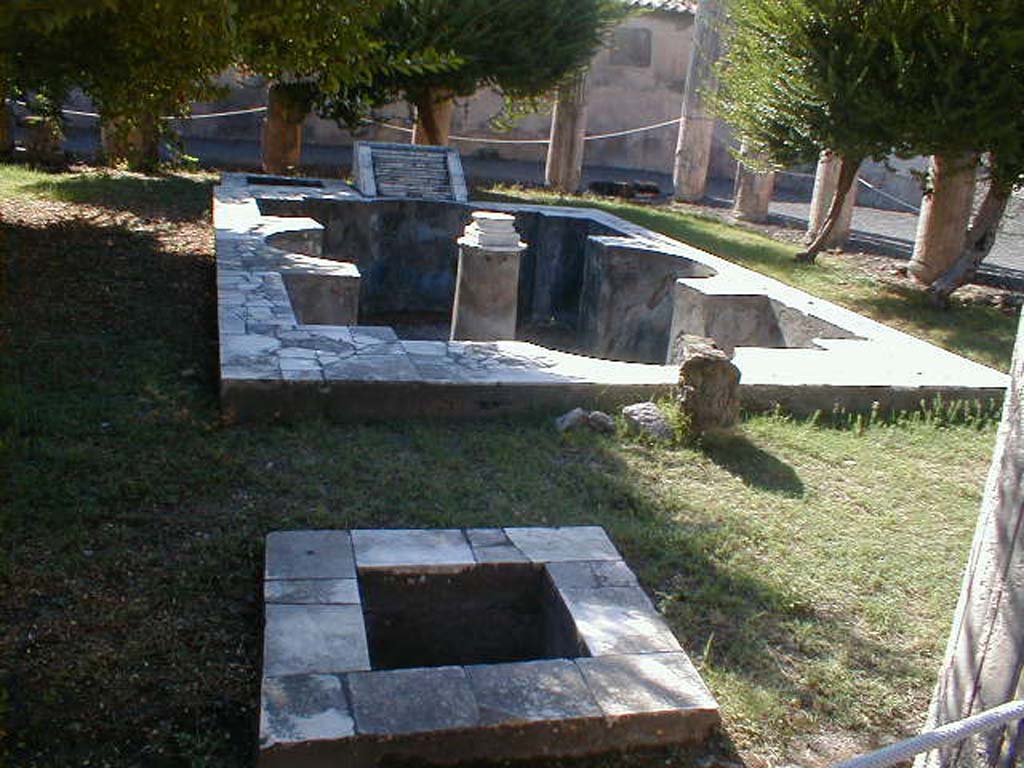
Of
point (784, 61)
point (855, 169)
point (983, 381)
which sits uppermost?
point (784, 61)

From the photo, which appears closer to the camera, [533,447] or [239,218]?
[533,447]

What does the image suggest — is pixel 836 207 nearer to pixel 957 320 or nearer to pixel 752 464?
pixel 957 320

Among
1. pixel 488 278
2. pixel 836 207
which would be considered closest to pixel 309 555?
pixel 488 278

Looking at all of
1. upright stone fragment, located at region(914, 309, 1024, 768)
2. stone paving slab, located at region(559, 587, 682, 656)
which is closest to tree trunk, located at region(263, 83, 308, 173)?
stone paving slab, located at region(559, 587, 682, 656)

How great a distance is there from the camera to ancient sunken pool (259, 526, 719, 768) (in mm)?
2803

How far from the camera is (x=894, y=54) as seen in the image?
902cm

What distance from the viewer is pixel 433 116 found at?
13422 millimetres

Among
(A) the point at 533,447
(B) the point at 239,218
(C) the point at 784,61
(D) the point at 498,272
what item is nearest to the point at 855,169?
(C) the point at 784,61

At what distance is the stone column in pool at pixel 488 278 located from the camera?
27.8 feet

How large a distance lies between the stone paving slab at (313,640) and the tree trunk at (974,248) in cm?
797

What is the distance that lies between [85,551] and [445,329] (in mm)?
6699

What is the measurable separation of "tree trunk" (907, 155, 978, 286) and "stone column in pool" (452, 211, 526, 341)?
14.8 feet

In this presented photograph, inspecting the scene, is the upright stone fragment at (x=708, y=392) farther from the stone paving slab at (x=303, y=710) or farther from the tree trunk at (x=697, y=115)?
the tree trunk at (x=697, y=115)

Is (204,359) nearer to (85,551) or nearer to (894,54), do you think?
(85,551)
